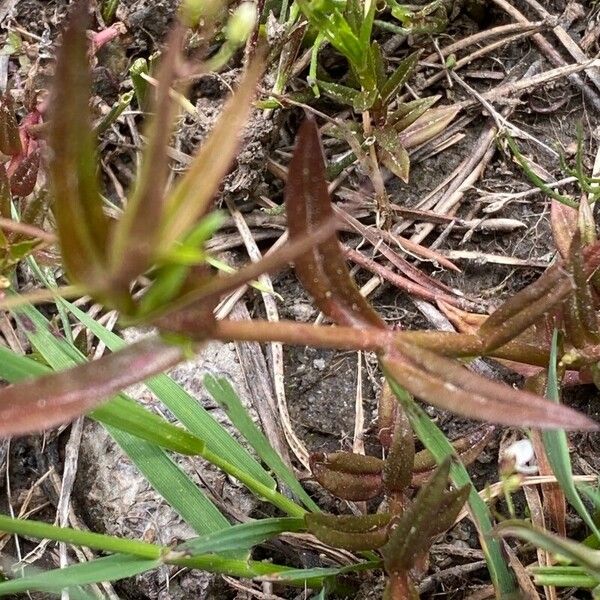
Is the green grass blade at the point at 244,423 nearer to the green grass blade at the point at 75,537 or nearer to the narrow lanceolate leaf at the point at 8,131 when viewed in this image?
the green grass blade at the point at 75,537

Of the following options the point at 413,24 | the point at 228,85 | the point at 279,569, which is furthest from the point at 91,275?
the point at 413,24

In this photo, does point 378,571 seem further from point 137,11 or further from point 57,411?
point 137,11

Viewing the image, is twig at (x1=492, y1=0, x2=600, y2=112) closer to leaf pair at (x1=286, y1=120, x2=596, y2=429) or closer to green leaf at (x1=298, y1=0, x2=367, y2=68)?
green leaf at (x1=298, y1=0, x2=367, y2=68)

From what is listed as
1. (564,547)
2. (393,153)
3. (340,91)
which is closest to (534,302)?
(564,547)

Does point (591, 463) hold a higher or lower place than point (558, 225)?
lower

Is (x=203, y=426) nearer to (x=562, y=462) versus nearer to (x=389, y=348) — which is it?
(x=389, y=348)

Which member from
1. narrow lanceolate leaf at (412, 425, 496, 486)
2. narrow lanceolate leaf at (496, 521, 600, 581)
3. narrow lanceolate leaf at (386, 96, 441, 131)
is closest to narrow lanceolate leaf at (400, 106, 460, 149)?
narrow lanceolate leaf at (386, 96, 441, 131)
